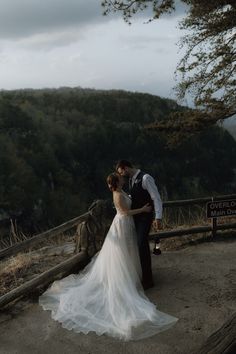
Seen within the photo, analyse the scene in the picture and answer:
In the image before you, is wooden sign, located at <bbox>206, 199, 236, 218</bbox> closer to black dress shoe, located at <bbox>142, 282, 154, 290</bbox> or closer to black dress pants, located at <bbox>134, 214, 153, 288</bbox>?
black dress pants, located at <bbox>134, 214, 153, 288</bbox>

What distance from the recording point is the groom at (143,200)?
24.1 ft

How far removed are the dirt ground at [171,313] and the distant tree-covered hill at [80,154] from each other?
137 feet

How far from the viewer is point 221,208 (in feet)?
32.2

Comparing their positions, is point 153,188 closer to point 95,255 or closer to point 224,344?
point 95,255

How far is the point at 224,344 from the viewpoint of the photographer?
12.5 ft

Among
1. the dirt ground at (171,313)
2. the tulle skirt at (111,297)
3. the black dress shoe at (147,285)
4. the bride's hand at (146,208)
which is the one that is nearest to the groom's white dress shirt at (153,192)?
the bride's hand at (146,208)

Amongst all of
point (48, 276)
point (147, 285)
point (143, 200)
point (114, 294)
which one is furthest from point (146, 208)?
point (48, 276)

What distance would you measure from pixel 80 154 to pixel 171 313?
62.4 m

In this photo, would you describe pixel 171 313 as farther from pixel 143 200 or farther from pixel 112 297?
pixel 143 200

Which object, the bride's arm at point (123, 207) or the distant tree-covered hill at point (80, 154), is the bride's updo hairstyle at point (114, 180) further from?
the distant tree-covered hill at point (80, 154)

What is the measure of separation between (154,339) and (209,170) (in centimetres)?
6708

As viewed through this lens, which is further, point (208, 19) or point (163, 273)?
point (208, 19)

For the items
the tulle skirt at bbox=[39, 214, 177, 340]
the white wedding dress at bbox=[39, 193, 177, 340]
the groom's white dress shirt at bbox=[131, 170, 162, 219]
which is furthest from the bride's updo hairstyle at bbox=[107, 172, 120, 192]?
the tulle skirt at bbox=[39, 214, 177, 340]

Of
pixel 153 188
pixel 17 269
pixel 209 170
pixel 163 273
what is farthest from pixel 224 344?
pixel 209 170
